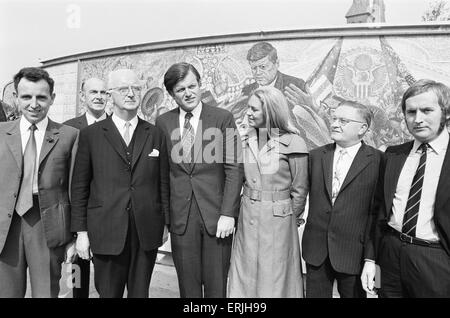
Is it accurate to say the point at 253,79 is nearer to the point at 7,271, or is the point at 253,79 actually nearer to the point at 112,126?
the point at 112,126

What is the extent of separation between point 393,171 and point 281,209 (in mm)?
842

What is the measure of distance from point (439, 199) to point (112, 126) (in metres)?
2.30

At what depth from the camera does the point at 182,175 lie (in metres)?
2.71

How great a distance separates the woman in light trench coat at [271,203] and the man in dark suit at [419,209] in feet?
1.99

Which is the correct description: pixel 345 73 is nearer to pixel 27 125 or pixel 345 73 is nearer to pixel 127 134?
pixel 127 134

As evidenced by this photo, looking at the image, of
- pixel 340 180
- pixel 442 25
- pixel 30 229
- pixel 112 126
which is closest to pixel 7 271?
pixel 30 229

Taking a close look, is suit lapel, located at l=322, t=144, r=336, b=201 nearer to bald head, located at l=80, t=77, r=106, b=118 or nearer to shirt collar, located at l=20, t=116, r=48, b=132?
shirt collar, located at l=20, t=116, r=48, b=132

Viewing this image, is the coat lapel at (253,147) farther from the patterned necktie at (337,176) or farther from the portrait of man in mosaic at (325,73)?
the portrait of man in mosaic at (325,73)

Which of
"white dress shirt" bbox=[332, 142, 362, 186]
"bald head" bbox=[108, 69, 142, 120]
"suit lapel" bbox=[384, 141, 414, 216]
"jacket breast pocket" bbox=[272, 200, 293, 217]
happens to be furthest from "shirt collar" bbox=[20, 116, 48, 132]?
"suit lapel" bbox=[384, 141, 414, 216]

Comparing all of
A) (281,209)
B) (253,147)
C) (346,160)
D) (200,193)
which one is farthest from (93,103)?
(346,160)

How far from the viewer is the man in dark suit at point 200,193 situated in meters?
2.67

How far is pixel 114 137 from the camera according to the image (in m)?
2.58

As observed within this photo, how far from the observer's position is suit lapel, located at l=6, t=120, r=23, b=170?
244cm

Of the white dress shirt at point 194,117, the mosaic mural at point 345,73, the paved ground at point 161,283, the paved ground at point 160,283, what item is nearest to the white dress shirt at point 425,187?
the white dress shirt at point 194,117
